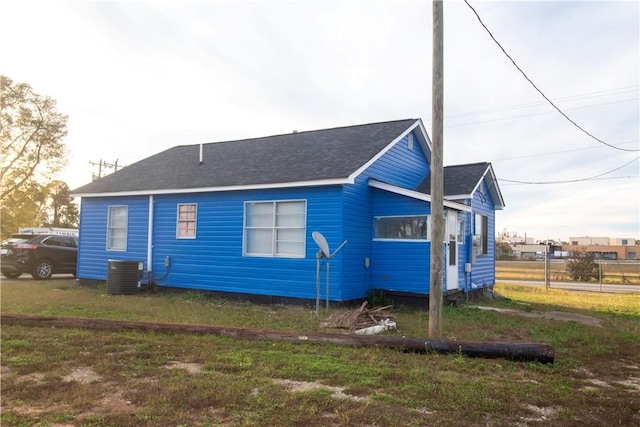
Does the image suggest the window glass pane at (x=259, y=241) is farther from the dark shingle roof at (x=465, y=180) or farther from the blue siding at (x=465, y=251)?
the blue siding at (x=465, y=251)

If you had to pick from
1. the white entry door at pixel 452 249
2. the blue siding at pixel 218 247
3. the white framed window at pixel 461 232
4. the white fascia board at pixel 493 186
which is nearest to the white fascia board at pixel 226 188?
the blue siding at pixel 218 247

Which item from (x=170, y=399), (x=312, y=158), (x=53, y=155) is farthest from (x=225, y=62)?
(x=53, y=155)

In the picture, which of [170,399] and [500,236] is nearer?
[170,399]

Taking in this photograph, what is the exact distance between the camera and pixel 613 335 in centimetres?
820

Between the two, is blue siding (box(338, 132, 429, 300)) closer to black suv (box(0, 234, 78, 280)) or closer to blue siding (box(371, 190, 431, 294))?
blue siding (box(371, 190, 431, 294))

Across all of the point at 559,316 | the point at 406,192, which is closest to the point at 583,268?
the point at 559,316

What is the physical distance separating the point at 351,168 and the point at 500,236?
10299cm

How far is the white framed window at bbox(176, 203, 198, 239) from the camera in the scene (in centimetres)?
1324

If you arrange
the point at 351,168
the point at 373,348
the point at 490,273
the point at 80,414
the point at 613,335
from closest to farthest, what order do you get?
the point at 80,414
the point at 373,348
the point at 613,335
the point at 351,168
the point at 490,273

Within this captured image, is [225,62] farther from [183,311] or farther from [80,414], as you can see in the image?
[80,414]

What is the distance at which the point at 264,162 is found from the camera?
44.5ft

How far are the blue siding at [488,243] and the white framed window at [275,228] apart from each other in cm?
565

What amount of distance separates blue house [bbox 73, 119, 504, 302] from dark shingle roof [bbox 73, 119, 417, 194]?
0.05m

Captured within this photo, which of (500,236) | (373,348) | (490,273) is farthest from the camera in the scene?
(500,236)
